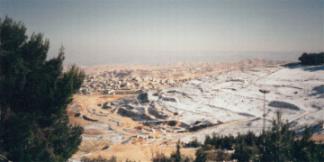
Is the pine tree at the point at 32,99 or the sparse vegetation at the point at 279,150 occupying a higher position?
the pine tree at the point at 32,99

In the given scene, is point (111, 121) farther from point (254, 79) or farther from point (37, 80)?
point (37, 80)

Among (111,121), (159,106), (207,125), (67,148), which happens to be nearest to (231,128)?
(207,125)

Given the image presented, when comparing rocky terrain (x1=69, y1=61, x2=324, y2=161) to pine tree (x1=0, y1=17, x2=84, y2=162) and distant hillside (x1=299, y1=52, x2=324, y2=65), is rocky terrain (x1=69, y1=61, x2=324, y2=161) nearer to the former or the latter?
distant hillside (x1=299, y1=52, x2=324, y2=65)

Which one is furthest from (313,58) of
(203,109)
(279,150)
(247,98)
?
(279,150)

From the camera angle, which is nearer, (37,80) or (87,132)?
(37,80)

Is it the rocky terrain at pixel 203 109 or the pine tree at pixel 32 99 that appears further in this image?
the rocky terrain at pixel 203 109

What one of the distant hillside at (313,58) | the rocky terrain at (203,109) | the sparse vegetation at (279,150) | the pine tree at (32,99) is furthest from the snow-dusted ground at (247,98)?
the pine tree at (32,99)

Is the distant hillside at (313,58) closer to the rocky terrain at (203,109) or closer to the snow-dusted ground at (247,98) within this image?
the snow-dusted ground at (247,98)
